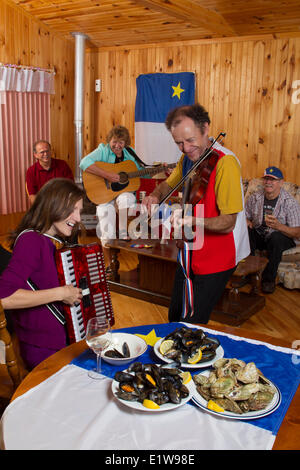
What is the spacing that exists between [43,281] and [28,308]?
0.11 metres

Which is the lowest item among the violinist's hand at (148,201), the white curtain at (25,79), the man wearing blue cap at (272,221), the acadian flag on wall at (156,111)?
the man wearing blue cap at (272,221)

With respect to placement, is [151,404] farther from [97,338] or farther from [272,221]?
[272,221]

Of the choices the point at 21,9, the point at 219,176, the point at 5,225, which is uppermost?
the point at 21,9

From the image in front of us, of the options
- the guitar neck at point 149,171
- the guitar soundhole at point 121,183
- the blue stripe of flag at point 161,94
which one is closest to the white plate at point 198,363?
the guitar soundhole at point 121,183

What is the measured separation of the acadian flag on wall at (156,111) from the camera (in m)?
5.45

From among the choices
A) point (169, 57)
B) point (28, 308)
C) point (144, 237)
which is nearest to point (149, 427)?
point (28, 308)

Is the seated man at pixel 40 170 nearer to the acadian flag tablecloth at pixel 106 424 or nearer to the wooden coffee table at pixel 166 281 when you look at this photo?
the wooden coffee table at pixel 166 281

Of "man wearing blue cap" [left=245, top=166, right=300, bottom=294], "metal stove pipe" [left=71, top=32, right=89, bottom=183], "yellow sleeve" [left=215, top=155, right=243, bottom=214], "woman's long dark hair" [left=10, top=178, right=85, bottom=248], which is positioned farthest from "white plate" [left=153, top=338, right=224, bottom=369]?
"metal stove pipe" [left=71, top=32, right=89, bottom=183]

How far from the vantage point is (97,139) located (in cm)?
638

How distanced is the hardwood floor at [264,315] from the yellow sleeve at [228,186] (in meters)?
1.43

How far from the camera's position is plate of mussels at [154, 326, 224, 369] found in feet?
4.18

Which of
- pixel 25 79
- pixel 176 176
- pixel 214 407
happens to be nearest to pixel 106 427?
pixel 214 407

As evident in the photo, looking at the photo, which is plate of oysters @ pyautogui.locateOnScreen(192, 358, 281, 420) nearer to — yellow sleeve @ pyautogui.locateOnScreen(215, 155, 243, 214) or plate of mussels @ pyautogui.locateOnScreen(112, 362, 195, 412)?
plate of mussels @ pyautogui.locateOnScreen(112, 362, 195, 412)
